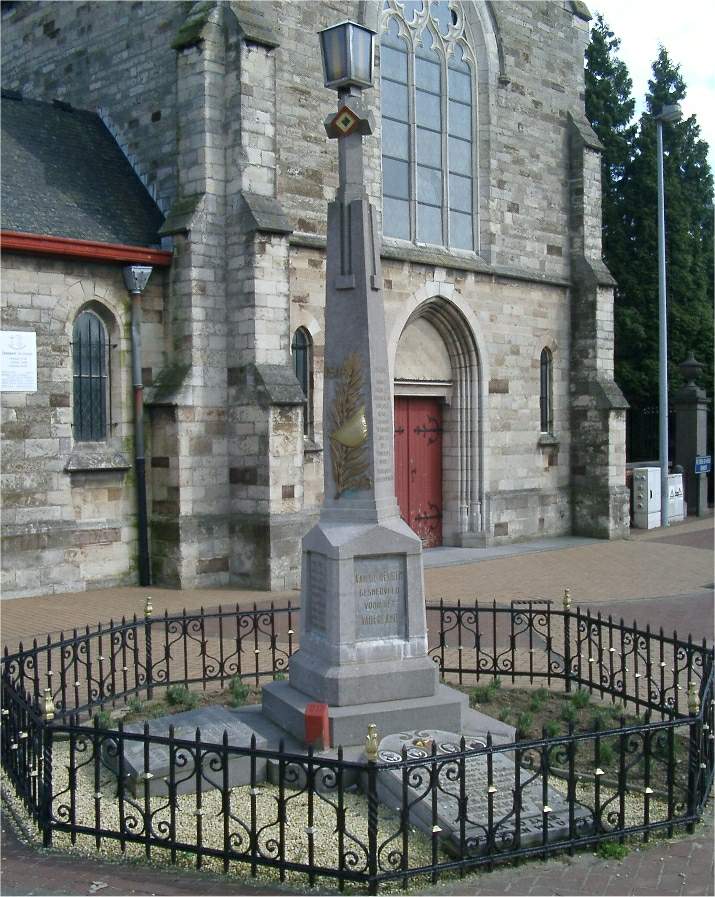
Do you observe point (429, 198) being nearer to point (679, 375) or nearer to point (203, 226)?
point (203, 226)

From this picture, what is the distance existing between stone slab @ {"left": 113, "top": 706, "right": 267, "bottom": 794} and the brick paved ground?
0.78 m

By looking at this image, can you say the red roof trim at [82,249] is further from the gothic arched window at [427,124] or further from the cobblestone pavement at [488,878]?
the cobblestone pavement at [488,878]

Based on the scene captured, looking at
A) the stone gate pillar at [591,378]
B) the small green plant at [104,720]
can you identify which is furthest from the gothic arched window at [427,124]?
the small green plant at [104,720]

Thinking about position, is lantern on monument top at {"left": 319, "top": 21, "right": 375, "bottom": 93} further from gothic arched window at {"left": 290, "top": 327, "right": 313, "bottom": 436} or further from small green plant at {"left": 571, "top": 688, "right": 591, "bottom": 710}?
gothic arched window at {"left": 290, "top": 327, "right": 313, "bottom": 436}

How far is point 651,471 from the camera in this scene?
22609mm

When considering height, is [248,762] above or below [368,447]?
below

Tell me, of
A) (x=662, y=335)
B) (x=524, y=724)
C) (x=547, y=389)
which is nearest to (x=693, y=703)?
(x=524, y=724)

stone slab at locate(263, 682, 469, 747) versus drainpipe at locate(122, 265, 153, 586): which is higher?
drainpipe at locate(122, 265, 153, 586)

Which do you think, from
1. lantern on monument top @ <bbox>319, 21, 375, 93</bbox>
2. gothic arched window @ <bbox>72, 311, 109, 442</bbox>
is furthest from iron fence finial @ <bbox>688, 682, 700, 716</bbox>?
gothic arched window @ <bbox>72, 311, 109, 442</bbox>

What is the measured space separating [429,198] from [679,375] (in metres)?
13.9

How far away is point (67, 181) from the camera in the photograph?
51.3 feet

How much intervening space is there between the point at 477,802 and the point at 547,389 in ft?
50.6

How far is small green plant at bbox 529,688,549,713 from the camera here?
8031 millimetres

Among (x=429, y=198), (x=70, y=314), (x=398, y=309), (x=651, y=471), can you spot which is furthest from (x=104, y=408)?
(x=651, y=471)
